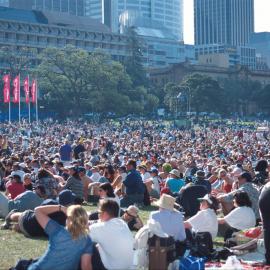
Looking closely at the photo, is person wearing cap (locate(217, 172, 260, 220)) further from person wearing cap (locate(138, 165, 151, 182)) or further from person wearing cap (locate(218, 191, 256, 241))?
person wearing cap (locate(138, 165, 151, 182))

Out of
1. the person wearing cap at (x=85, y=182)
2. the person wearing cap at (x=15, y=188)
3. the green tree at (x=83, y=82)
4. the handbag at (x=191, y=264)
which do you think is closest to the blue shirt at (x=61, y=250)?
the handbag at (x=191, y=264)

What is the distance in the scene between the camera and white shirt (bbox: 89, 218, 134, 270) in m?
7.17

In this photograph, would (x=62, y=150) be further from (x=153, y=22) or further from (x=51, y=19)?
(x=153, y=22)

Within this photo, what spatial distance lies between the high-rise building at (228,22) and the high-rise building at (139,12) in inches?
558

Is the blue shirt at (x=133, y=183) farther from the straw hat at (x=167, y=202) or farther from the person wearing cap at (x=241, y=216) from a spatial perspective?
the straw hat at (x=167, y=202)

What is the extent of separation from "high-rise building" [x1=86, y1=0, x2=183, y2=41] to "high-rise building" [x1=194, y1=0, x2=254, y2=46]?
14174 mm

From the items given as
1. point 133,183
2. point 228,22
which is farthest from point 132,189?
point 228,22

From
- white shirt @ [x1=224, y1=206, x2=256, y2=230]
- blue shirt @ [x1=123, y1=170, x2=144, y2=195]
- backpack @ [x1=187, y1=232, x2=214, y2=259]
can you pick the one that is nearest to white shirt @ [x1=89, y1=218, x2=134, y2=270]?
backpack @ [x1=187, y1=232, x2=214, y2=259]

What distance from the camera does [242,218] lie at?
964cm

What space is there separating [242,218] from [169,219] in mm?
1628

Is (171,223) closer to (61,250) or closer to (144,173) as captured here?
(61,250)

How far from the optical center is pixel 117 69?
70.8 metres

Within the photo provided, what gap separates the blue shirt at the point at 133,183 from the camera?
1382 cm

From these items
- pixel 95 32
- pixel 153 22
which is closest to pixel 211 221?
pixel 95 32
